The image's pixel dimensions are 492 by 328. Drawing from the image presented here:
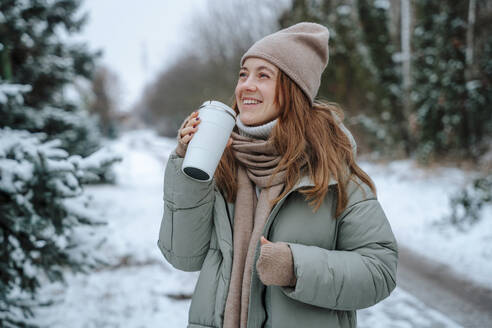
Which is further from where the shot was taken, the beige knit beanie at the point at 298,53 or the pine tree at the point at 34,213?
the pine tree at the point at 34,213

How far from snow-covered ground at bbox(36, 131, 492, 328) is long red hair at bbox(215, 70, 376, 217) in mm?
1495

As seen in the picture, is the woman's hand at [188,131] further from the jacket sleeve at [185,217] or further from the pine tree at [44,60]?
the pine tree at [44,60]

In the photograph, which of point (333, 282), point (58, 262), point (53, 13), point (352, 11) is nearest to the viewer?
point (333, 282)

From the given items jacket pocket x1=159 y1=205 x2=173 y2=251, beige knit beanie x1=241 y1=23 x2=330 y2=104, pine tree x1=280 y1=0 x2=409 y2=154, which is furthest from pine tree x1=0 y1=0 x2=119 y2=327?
pine tree x1=280 y1=0 x2=409 y2=154

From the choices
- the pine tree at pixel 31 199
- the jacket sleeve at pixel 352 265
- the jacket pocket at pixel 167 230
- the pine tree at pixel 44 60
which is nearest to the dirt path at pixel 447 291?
the jacket sleeve at pixel 352 265

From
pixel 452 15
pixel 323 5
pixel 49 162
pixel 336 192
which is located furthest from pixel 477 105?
pixel 49 162

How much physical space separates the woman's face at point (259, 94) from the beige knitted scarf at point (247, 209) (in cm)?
10

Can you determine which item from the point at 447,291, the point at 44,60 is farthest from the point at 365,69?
the point at 44,60

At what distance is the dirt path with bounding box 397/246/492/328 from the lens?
3386mm

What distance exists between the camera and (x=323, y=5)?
13781 mm

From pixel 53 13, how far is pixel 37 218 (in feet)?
11.0

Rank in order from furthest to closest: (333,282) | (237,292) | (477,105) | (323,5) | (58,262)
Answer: (323,5)
(477,105)
(58,262)
(237,292)
(333,282)

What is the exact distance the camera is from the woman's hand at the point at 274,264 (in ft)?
3.78

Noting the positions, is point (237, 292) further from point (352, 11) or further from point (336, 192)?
point (352, 11)
